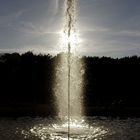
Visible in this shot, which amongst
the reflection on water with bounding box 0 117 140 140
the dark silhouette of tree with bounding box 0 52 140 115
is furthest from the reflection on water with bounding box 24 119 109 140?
the dark silhouette of tree with bounding box 0 52 140 115

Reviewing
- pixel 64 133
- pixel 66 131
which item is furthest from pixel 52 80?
pixel 64 133

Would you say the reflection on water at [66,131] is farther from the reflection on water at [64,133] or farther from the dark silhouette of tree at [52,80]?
the dark silhouette of tree at [52,80]

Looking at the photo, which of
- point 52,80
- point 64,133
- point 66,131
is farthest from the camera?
point 52,80

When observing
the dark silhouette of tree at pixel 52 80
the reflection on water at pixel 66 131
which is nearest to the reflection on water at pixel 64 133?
the reflection on water at pixel 66 131

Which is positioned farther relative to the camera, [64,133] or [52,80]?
[52,80]

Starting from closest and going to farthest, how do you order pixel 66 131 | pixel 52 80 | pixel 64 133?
pixel 64 133
pixel 66 131
pixel 52 80

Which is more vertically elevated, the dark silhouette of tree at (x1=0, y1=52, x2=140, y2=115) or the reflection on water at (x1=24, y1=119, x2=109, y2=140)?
the dark silhouette of tree at (x1=0, y1=52, x2=140, y2=115)

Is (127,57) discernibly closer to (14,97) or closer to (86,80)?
(86,80)

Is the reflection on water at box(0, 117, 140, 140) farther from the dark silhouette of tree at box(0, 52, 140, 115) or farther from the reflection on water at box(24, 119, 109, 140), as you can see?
the dark silhouette of tree at box(0, 52, 140, 115)

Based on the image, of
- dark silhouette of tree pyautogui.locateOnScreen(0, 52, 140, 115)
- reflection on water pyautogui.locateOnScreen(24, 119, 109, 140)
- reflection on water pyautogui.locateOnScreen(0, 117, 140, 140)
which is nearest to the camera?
reflection on water pyautogui.locateOnScreen(0, 117, 140, 140)

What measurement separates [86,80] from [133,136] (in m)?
35.8

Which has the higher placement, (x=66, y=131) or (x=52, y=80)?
(x=52, y=80)

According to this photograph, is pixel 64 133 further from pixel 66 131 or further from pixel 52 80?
pixel 52 80

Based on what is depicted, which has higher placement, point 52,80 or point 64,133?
point 52,80
